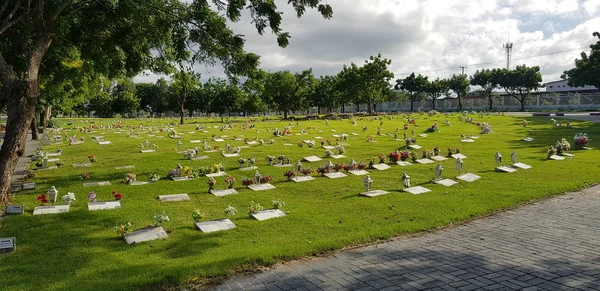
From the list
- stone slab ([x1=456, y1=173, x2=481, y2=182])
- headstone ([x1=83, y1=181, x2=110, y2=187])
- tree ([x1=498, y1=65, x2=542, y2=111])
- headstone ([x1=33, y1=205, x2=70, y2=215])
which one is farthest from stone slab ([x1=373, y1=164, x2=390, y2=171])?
tree ([x1=498, y1=65, x2=542, y2=111])

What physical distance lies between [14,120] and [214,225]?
226 inches

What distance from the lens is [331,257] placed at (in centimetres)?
678

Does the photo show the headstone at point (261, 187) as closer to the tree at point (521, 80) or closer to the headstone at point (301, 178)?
the headstone at point (301, 178)

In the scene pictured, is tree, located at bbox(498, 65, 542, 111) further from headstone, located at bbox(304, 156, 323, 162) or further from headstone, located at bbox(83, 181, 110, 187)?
headstone, located at bbox(83, 181, 110, 187)

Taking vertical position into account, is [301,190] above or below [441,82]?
below

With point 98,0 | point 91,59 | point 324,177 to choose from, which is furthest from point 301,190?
point 91,59

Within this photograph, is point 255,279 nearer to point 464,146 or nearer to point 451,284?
point 451,284

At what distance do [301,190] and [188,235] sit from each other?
453 centimetres

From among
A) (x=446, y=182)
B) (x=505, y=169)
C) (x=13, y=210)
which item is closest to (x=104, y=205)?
(x=13, y=210)

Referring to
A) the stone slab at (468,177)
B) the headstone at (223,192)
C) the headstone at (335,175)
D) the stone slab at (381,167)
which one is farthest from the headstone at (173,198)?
the stone slab at (468,177)

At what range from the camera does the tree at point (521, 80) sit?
63.8 metres

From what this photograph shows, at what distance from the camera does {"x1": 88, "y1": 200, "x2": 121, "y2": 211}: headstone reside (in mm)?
9797

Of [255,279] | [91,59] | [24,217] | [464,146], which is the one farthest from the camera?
[464,146]

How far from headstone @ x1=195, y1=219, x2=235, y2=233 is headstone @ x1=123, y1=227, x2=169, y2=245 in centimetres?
70
